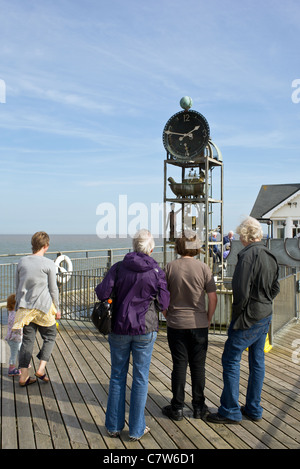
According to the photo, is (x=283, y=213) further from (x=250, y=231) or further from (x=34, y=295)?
(x=34, y=295)

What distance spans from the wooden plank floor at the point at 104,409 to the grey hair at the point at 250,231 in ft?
6.00

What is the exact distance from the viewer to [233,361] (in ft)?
13.0

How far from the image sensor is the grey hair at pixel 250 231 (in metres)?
4.07

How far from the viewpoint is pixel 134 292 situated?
142 inches

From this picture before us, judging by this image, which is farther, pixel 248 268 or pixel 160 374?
pixel 160 374

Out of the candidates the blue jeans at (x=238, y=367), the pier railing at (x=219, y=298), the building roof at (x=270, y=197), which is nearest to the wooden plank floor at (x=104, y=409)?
the blue jeans at (x=238, y=367)

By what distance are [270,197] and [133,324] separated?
92.9ft

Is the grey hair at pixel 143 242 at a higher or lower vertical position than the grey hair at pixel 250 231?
lower

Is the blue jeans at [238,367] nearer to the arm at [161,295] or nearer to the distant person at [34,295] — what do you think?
the arm at [161,295]

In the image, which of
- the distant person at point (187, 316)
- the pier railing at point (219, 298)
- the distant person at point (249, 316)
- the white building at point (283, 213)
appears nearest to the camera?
the distant person at point (249, 316)

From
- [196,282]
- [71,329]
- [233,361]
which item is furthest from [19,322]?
[71,329]

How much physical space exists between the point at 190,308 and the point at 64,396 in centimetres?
190

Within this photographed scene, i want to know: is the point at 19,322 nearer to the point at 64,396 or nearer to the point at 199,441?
the point at 64,396

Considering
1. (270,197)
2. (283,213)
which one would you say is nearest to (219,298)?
(283,213)
